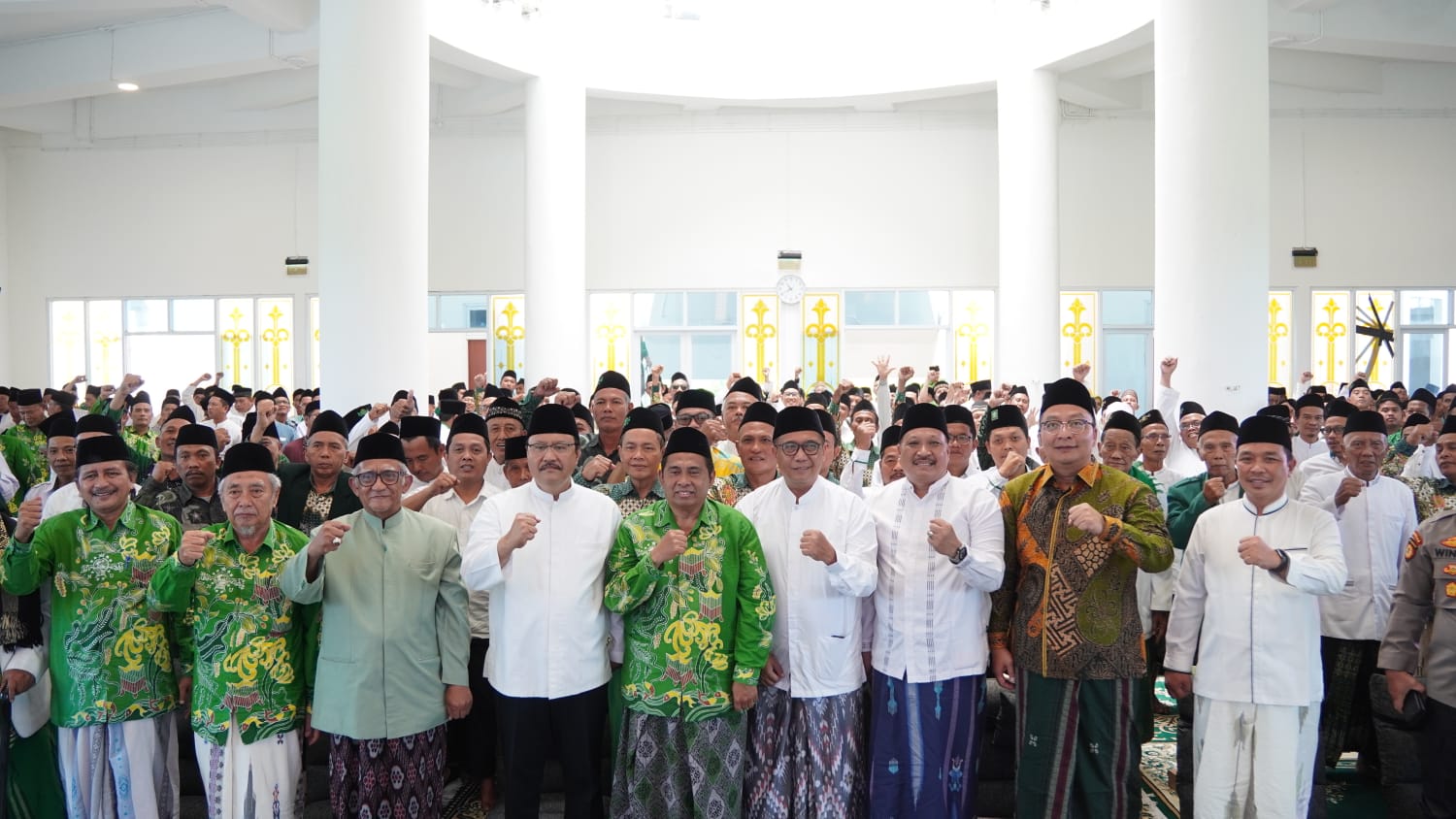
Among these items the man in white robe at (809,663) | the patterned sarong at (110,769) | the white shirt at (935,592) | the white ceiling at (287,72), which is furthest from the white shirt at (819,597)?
the white ceiling at (287,72)

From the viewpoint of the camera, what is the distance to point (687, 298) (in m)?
16.0

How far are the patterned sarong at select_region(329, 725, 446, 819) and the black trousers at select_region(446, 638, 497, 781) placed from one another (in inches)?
22.6

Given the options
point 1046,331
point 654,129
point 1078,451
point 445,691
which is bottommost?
point 445,691

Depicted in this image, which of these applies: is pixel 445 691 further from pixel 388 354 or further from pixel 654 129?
pixel 654 129

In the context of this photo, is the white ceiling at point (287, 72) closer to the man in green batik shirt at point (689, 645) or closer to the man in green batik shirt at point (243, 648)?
the man in green batik shirt at point (243, 648)

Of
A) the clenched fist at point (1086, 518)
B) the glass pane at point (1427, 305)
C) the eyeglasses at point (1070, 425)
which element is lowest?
the clenched fist at point (1086, 518)

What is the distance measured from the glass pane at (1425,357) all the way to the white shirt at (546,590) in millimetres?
15843

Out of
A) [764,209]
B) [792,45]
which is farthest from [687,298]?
[792,45]

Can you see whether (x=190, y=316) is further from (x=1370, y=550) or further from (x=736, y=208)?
(x=1370, y=550)

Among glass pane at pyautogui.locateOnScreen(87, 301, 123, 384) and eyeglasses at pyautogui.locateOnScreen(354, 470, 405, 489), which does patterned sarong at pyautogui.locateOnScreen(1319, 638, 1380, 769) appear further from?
glass pane at pyautogui.locateOnScreen(87, 301, 123, 384)

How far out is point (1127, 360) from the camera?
15672mm

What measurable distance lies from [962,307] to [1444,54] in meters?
6.71

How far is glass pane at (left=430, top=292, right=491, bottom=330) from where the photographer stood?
16.1m

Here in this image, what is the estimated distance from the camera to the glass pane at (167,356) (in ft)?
53.6
